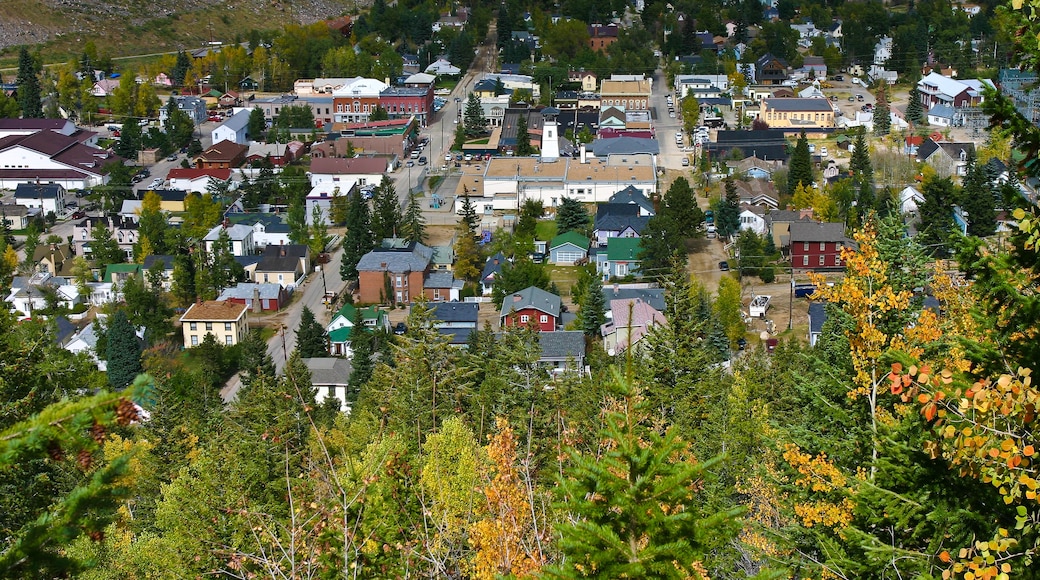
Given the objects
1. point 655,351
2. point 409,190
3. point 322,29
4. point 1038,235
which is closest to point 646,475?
point 1038,235

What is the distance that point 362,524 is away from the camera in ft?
13.1

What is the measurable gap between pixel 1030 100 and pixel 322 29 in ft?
61.0

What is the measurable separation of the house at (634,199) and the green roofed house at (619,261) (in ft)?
6.32

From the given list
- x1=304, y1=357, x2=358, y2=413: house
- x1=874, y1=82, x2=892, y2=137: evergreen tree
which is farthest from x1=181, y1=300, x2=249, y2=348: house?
x1=874, y1=82, x2=892, y2=137: evergreen tree

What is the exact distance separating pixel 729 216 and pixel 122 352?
353 inches

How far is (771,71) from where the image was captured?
28391 mm

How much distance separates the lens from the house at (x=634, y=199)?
18891mm

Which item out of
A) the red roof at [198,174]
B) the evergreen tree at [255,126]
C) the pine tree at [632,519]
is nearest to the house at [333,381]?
the red roof at [198,174]

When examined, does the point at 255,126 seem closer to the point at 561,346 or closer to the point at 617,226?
the point at 617,226

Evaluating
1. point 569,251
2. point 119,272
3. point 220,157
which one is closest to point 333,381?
point 569,251

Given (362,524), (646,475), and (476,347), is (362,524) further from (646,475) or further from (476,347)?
(476,347)

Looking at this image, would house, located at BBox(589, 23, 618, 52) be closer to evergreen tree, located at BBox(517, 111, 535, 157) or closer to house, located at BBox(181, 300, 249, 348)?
evergreen tree, located at BBox(517, 111, 535, 157)

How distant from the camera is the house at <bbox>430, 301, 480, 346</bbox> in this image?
1452 cm

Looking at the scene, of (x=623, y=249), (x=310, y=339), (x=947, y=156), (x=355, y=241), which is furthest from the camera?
(x=947, y=156)
